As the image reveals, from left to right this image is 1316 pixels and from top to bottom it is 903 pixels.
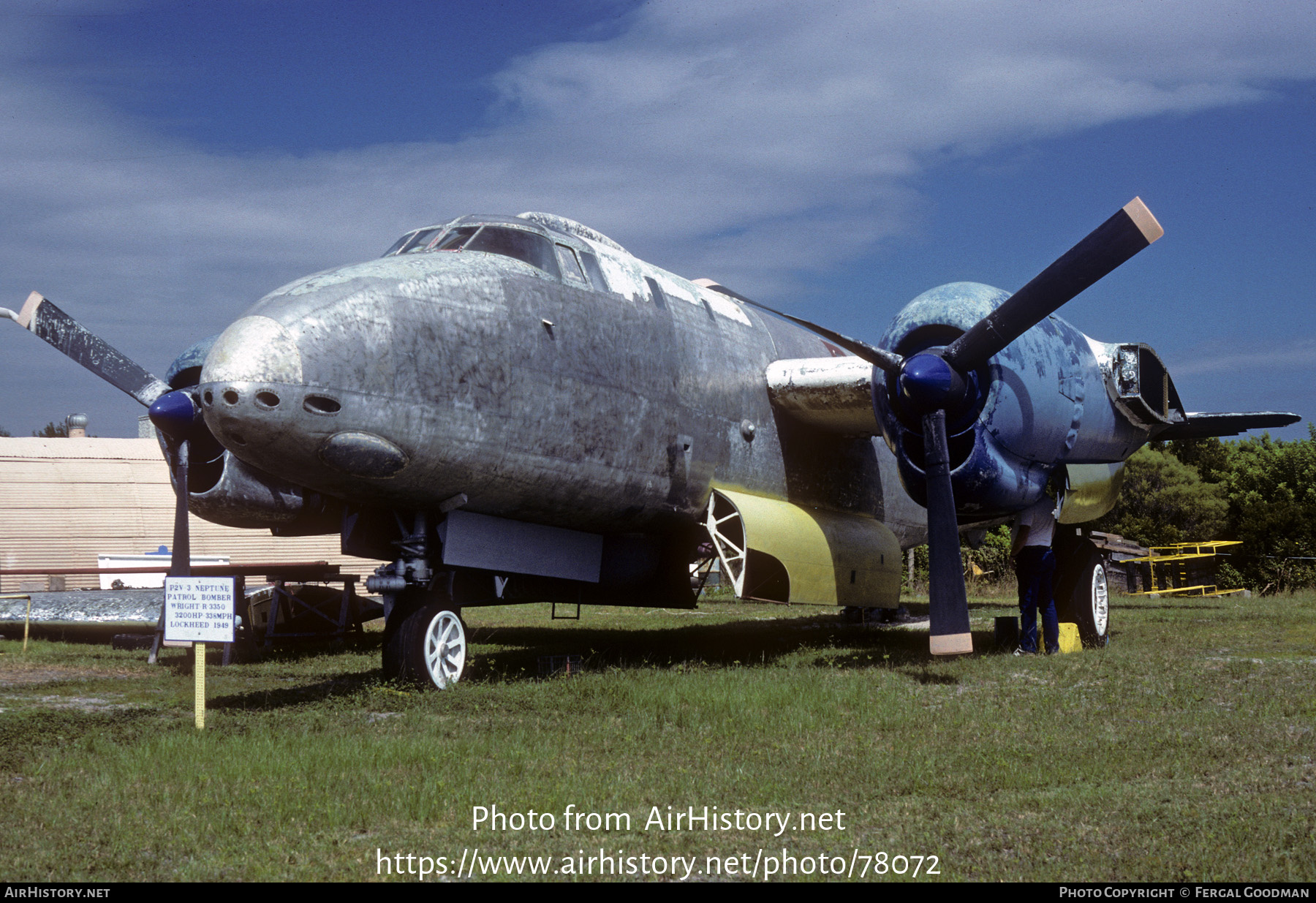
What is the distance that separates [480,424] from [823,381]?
559 cm

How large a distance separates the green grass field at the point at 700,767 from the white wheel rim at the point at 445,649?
408 millimetres

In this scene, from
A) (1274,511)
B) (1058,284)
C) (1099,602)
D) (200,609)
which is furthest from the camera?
(1274,511)

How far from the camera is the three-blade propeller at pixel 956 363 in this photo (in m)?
12.2

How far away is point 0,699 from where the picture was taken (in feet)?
39.2

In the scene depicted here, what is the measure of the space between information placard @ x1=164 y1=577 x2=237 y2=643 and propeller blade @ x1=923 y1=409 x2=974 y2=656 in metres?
7.59

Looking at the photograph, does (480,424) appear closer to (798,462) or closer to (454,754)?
(454,754)

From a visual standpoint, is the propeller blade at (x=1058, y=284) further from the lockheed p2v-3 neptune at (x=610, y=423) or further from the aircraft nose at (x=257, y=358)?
the aircraft nose at (x=257, y=358)

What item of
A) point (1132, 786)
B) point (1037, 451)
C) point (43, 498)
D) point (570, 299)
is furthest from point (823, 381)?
point (43, 498)

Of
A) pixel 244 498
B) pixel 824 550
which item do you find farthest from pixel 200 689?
pixel 824 550

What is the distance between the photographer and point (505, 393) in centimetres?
1127

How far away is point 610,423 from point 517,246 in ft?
7.56

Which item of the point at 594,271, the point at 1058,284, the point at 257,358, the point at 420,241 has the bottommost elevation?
the point at 257,358

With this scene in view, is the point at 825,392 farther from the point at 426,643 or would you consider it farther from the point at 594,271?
the point at 426,643

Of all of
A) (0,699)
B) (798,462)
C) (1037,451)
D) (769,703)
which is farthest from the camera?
(798,462)
